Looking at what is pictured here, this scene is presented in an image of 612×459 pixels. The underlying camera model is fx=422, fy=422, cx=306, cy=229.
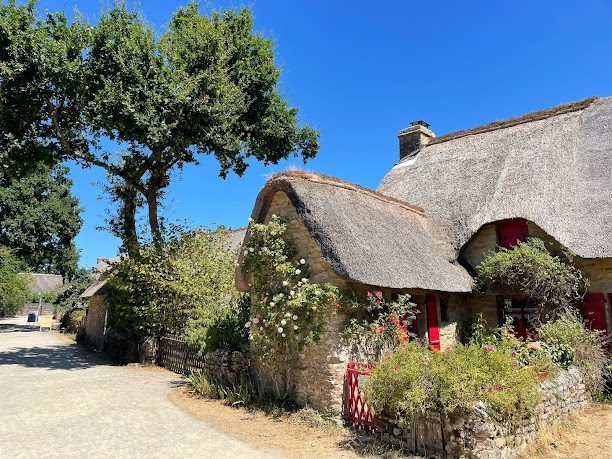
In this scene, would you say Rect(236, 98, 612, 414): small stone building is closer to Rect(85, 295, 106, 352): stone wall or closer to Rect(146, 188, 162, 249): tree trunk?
Rect(146, 188, 162, 249): tree trunk

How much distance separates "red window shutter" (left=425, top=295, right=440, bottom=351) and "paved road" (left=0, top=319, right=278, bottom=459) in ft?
16.0

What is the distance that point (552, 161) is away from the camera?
37.1ft

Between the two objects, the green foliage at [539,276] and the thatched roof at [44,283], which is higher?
the thatched roof at [44,283]

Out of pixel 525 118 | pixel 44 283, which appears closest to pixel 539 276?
pixel 525 118

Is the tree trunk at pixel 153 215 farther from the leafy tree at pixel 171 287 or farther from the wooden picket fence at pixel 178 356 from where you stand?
the wooden picket fence at pixel 178 356

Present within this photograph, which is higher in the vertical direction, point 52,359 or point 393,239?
point 393,239

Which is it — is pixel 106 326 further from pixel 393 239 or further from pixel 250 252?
pixel 393 239

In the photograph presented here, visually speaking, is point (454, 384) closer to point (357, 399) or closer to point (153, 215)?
point (357, 399)

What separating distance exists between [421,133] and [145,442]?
14.7 metres

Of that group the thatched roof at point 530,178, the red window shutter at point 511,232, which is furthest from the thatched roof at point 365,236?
the thatched roof at point 530,178

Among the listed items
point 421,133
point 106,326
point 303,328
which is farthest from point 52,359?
point 421,133

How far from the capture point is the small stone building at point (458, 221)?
25.3 feet

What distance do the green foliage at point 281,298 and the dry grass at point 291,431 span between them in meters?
0.89

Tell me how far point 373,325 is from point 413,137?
11480 millimetres
